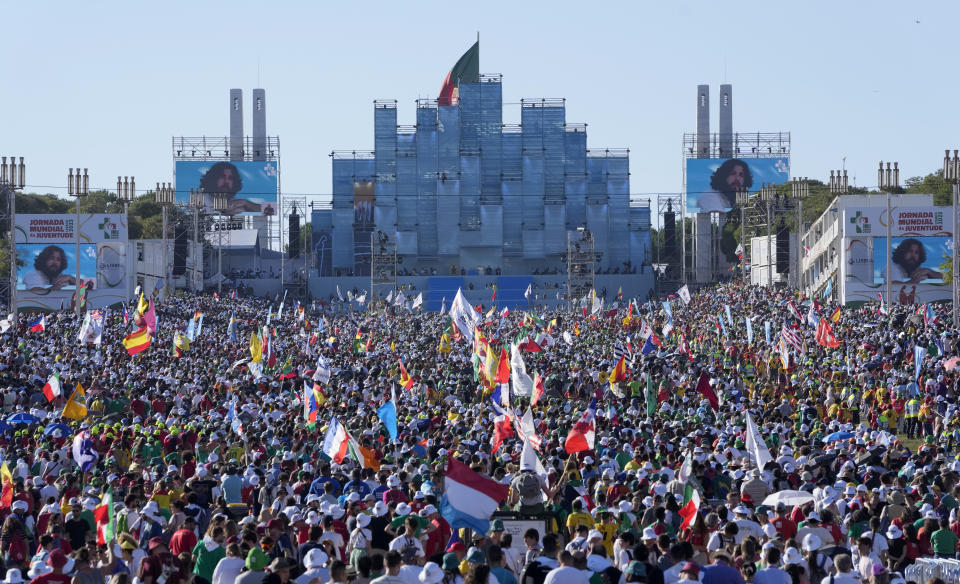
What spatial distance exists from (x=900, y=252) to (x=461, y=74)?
5314 cm

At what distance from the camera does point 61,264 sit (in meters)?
69.6

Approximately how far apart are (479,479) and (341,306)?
7122 cm

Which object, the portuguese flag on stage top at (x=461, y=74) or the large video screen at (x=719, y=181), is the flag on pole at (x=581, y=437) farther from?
the portuguese flag on stage top at (x=461, y=74)

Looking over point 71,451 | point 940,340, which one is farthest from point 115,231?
point 71,451

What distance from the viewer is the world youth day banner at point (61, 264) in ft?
228

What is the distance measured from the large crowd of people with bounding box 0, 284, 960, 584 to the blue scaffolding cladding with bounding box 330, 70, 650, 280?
58.2 metres

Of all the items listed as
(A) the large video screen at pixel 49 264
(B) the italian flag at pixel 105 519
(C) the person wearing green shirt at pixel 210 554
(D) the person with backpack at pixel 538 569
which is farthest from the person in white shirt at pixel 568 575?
(A) the large video screen at pixel 49 264

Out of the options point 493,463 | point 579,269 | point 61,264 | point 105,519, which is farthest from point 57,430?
→ point 579,269

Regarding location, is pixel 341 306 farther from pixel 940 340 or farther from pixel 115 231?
pixel 940 340

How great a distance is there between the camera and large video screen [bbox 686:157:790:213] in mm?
97562

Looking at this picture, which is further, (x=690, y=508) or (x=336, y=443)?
(x=336, y=443)

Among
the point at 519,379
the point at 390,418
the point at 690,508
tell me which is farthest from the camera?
the point at 519,379

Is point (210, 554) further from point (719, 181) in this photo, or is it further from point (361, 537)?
point (719, 181)

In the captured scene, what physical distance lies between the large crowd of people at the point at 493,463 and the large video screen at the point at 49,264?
89.0 feet
